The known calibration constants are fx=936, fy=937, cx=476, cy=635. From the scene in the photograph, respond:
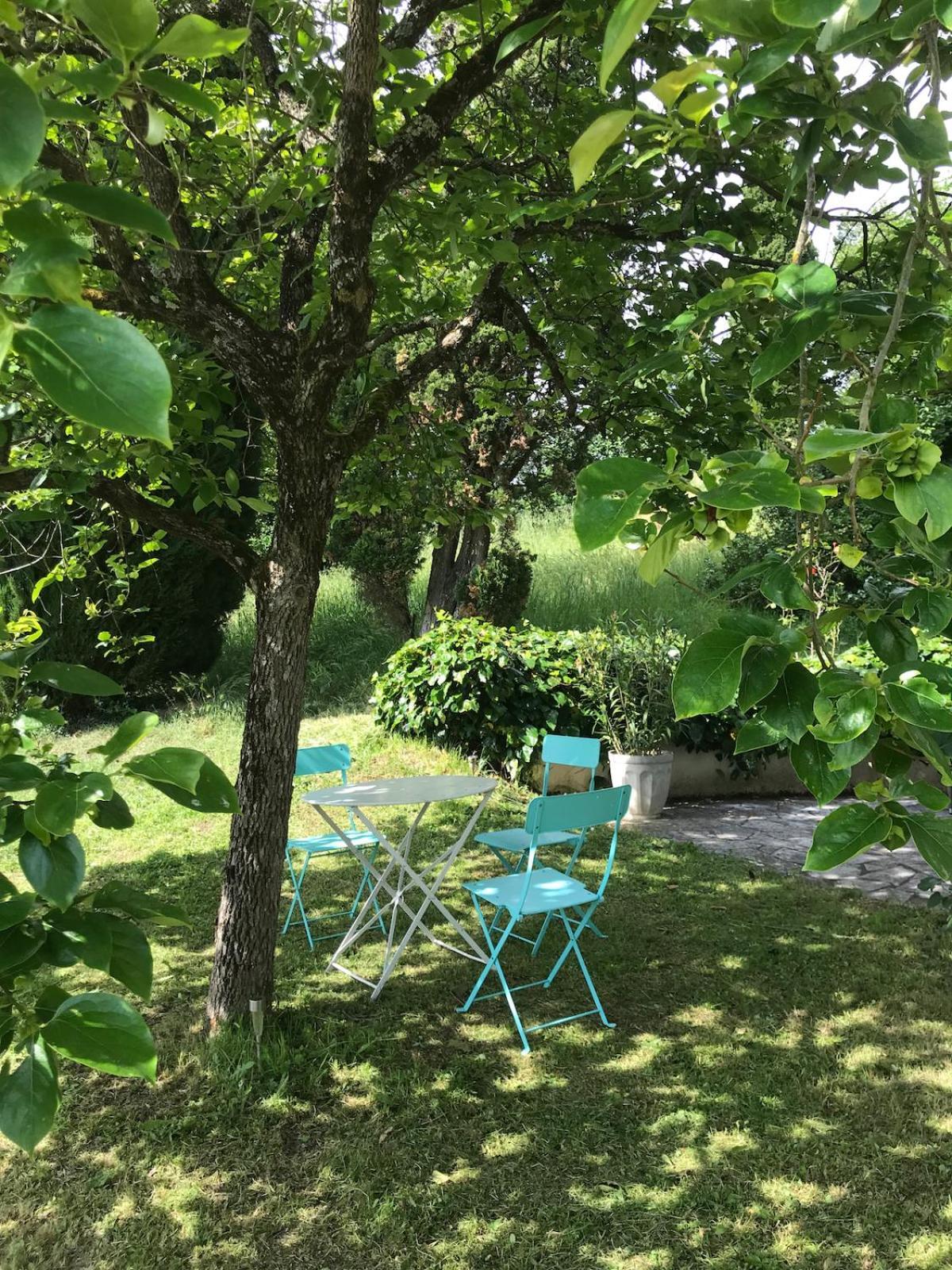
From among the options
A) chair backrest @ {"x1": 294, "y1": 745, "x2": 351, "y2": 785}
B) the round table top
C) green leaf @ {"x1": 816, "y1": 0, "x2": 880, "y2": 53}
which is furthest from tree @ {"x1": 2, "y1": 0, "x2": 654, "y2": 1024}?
green leaf @ {"x1": 816, "y1": 0, "x2": 880, "y2": 53}

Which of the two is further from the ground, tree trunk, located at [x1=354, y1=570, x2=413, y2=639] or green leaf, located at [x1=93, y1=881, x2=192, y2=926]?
tree trunk, located at [x1=354, y1=570, x2=413, y2=639]

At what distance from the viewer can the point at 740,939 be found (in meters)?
5.10

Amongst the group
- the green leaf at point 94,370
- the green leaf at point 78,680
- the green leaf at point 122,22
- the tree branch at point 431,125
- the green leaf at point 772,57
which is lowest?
the green leaf at point 78,680

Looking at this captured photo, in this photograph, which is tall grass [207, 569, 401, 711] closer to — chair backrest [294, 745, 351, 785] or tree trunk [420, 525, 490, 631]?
tree trunk [420, 525, 490, 631]

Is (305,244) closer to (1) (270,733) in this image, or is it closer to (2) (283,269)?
(2) (283,269)

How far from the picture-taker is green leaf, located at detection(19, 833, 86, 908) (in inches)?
29.5

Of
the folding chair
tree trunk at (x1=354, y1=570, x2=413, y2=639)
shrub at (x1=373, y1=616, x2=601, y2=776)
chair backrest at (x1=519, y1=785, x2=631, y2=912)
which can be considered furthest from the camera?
tree trunk at (x1=354, y1=570, x2=413, y2=639)

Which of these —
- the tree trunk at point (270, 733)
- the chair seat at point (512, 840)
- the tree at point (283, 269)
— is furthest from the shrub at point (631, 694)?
the tree trunk at point (270, 733)

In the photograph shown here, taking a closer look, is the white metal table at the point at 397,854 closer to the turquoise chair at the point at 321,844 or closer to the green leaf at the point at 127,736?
the turquoise chair at the point at 321,844

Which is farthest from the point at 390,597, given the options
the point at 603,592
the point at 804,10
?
the point at 804,10

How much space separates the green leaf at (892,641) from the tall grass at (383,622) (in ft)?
30.9

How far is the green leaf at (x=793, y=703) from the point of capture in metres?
0.70

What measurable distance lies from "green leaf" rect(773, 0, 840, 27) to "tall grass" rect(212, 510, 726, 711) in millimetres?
9657

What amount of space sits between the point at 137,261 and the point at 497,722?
5141 mm
